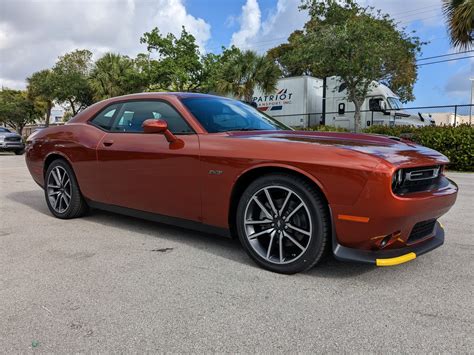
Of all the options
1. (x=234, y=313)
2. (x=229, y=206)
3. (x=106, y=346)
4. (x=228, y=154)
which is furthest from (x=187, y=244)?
(x=106, y=346)

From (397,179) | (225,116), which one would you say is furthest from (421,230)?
(225,116)

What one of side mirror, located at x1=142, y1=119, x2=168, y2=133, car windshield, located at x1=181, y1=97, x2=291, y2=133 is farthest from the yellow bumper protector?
side mirror, located at x1=142, y1=119, x2=168, y2=133

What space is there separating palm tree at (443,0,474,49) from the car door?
40.6 feet

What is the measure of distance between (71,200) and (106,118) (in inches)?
43.0

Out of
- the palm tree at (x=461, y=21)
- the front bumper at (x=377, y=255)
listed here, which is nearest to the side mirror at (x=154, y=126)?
the front bumper at (x=377, y=255)

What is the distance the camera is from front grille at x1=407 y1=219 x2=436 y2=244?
2967 millimetres

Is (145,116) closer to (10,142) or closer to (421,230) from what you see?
(421,230)

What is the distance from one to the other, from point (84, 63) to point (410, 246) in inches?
1468

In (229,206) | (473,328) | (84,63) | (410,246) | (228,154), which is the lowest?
(473,328)

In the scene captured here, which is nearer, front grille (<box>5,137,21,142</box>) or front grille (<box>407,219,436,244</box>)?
front grille (<box>407,219,436,244</box>)

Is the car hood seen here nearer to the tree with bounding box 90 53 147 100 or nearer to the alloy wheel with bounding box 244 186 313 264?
the alloy wheel with bounding box 244 186 313 264

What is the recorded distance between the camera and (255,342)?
7.17 ft

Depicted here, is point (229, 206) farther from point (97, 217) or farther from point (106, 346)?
point (97, 217)

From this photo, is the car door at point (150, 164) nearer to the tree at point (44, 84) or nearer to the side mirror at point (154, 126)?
the side mirror at point (154, 126)
